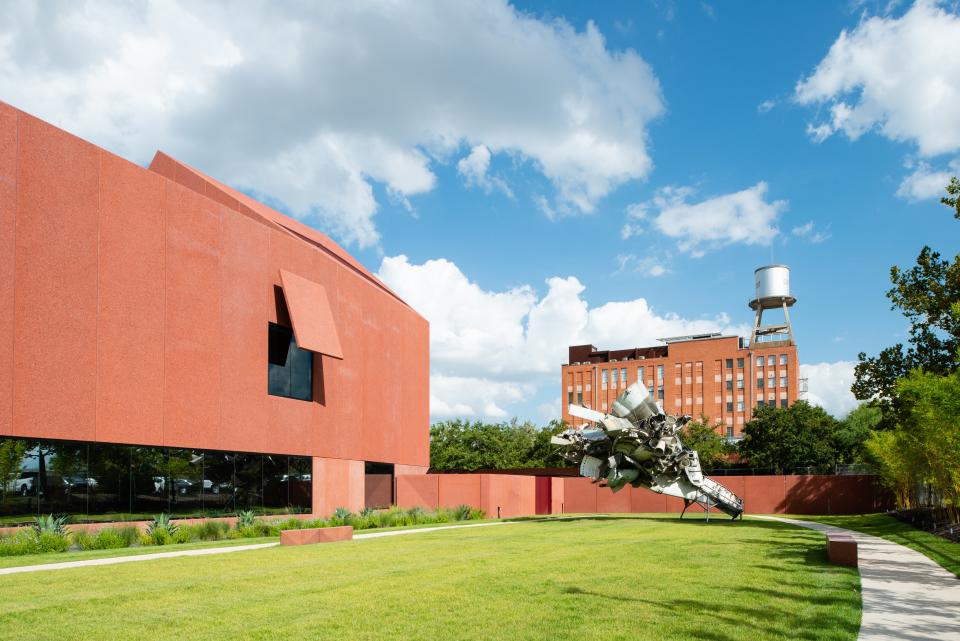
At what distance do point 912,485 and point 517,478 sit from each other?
70.5 ft

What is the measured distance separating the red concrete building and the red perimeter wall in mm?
5738

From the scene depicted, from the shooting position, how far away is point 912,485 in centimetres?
4109

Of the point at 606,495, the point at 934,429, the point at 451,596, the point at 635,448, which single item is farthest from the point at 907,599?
the point at 606,495

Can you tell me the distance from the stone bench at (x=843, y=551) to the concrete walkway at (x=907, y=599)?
286mm

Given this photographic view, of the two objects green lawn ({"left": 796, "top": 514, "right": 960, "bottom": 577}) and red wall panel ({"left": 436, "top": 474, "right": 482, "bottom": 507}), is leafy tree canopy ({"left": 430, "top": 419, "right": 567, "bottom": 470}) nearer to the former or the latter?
red wall panel ({"left": 436, "top": 474, "right": 482, "bottom": 507})

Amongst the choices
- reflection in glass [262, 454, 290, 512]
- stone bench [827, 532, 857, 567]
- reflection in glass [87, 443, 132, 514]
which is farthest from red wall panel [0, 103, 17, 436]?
stone bench [827, 532, 857, 567]

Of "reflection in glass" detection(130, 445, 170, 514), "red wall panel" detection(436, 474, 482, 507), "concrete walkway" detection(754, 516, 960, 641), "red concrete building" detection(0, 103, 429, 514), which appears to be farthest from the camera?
"red wall panel" detection(436, 474, 482, 507)

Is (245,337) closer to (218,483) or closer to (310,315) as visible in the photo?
(310,315)

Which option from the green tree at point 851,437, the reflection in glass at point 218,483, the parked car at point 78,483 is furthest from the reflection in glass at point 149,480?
the green tree at point 851,437

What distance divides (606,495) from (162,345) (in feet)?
116

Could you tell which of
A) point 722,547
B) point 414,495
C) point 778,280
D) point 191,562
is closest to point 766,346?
point 778,280

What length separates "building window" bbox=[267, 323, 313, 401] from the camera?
1307 inches

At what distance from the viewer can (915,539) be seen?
81.6 feet

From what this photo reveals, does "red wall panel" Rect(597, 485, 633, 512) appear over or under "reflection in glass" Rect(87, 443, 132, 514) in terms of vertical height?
under
